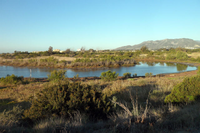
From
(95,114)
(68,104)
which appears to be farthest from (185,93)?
(68,104)

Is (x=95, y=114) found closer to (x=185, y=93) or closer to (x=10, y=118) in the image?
(x=10, y=118)

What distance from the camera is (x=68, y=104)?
4.60 meters

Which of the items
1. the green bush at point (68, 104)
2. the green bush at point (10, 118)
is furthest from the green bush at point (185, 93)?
the green bush at point (10, 118)

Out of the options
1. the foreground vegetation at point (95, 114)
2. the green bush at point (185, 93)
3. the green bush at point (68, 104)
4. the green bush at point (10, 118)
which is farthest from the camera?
the green bush at point (185, 93)

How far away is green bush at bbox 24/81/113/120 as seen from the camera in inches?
181

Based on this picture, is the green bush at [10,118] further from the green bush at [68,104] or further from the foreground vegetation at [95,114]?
the green bush at [68,104]

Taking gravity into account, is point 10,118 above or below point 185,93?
below

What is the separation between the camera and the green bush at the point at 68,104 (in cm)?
459

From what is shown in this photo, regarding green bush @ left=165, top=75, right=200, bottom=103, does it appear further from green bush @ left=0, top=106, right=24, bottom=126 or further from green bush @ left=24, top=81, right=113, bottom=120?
green bush @ left=0, top=106, right=24, bottom=126

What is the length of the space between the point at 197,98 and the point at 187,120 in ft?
8.11

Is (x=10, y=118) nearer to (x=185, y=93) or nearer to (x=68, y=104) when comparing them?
(x=68, y=104)

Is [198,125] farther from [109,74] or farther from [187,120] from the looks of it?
[109,74]

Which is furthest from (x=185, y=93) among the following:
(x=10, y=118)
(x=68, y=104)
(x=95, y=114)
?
(x=10, y=118)

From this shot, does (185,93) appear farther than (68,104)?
Yes
